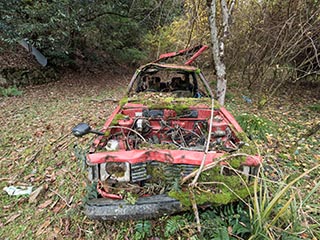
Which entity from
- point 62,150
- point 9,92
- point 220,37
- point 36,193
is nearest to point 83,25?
point 9,92

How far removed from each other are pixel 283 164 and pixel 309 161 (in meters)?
0.47

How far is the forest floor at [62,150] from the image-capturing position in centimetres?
229

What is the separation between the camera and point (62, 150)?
364cm

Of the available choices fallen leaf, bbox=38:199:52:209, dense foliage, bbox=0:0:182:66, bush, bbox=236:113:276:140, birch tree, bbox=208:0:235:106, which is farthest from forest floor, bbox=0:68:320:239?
dense foliage, bbox=0:0:182:66

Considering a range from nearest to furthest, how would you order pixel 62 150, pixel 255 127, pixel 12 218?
pixel 12 218, pixel 62 150, pixel 255 127

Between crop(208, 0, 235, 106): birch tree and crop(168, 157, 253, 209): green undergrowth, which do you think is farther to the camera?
crop(208, 0, 235, 106): birch tree

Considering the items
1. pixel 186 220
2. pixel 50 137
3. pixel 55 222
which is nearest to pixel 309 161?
pixel 186 220

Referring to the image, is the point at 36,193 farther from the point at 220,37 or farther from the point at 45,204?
the point at 220,37

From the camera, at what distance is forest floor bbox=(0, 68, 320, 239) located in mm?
2287

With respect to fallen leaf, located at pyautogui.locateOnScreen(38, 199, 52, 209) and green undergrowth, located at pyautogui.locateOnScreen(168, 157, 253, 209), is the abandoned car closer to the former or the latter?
green undergrowth, located at pyautogui.locateOnScreen(168, 157, 253, 209)

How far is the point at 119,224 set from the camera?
2.06 meters

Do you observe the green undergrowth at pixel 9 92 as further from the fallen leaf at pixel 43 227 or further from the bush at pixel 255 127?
the bush at pixel 255 127

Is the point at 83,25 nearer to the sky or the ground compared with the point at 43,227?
nearer to the sky

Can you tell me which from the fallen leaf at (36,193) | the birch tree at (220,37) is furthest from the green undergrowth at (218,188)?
the birch tree at (220,37)
